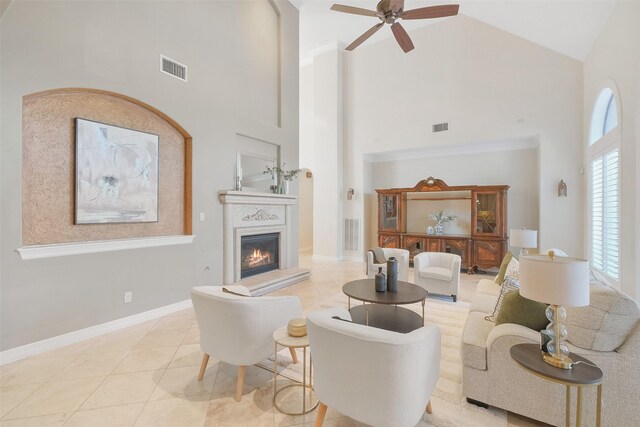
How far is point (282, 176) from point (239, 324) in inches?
164

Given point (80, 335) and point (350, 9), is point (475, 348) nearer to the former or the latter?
point (350, 9)

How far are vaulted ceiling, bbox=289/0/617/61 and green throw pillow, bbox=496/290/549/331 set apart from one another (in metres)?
4.09

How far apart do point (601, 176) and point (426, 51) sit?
456 cm

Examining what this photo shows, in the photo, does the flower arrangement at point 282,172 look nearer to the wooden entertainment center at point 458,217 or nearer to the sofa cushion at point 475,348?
the wooden entertainment center at point 458,217

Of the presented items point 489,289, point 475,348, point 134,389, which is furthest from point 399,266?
point 134,389

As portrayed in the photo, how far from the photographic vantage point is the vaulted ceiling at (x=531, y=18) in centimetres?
402

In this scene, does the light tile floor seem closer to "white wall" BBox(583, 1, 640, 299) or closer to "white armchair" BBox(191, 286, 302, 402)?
"white armchair" BBox(191, 286, 302, 402)

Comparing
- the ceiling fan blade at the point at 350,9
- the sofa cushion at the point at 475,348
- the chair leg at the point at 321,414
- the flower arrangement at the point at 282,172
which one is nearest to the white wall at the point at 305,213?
the flower arrangement at the point at 282,172

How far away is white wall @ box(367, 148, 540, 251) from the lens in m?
6.35

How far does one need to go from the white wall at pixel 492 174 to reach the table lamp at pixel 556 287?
17.1 ft

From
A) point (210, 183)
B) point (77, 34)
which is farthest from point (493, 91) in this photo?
point (77, 34)

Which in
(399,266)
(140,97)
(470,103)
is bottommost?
(399,266)

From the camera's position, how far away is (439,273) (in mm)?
4523

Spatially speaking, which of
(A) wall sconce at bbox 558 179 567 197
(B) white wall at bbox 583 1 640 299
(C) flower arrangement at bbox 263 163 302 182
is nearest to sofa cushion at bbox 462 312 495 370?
(B) white wall at bbox 583 1 640 299
